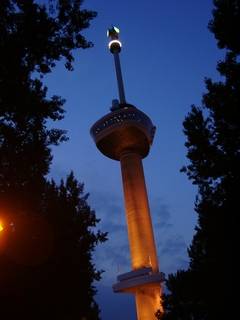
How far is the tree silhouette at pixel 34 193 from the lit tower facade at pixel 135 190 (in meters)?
33.8

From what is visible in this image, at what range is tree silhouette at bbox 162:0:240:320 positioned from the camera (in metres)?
15.2

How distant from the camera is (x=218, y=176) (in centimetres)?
1650

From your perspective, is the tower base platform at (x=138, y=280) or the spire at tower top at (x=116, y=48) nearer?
the tower base platform at (x=138, y=280)

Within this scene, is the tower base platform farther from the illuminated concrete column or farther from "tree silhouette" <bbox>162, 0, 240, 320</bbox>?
"tree silhouette" <bbox>162, 0, 240, 320</bbox>

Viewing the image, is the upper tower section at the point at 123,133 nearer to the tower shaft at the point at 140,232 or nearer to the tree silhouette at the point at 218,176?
the tower shaft at the point at 140,232

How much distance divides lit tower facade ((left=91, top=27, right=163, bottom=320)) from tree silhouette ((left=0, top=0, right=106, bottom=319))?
1331 inches

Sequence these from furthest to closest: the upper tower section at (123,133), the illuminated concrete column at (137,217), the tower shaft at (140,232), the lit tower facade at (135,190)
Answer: the upper tower section at (123,133) < the illuminated concrete column at (137,217) < the tower shaft at (140,232) < the lit tower facade at (135,190)

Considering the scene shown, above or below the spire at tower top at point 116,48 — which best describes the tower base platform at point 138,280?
below

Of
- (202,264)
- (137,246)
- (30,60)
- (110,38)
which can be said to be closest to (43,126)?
(30,60)

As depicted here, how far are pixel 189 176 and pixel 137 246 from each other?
33349 millimetres

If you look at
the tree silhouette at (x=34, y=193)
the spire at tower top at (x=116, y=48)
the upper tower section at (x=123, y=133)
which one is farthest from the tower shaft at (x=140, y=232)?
the tree silhouette at (x=34, y=193)

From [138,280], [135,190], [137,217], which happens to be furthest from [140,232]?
[138,280]

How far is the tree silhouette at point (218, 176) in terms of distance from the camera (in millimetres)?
15188

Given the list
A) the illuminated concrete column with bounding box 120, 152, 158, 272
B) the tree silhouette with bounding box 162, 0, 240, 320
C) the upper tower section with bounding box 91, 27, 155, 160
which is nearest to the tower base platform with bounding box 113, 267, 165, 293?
the illuminated concrete column with bounding box 120, 152, 158, 272
